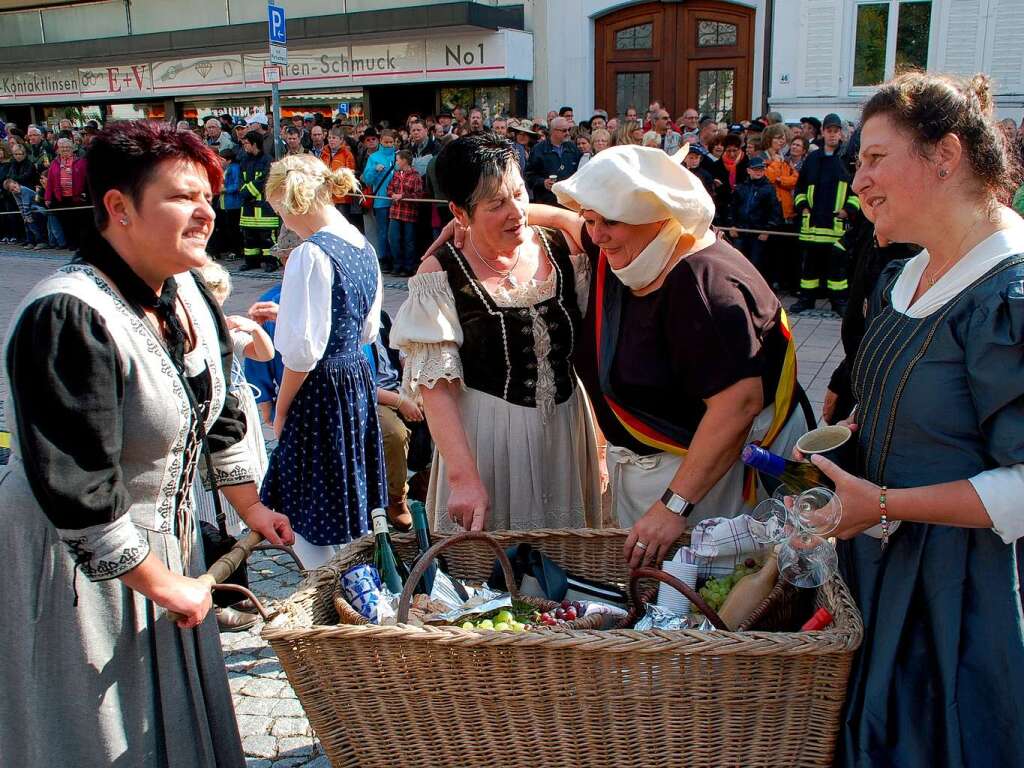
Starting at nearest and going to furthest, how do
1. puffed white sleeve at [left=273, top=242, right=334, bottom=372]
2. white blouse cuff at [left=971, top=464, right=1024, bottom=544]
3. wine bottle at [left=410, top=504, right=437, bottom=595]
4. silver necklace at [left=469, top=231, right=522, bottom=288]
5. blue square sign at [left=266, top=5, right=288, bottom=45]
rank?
white blouse cuff at [left=971, top=464, right=1024, bottom=544]
wine bottle at [left=410, top=504, right=437, bottom=595]
silver necklace at [left=469, top=231, right=522, bottom=288]
puffed white sleeve at [left=273, top=242, right=334, bottom=372]
blue square sign at [left=266, top=5, right=288, bottom=45]

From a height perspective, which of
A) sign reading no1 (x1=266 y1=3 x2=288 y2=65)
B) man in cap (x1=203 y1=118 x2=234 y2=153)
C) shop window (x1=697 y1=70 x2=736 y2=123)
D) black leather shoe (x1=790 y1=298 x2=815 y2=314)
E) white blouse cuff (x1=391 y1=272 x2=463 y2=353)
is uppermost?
sign reading no1 (x1=266 y1=3 x2=288 y2=65)

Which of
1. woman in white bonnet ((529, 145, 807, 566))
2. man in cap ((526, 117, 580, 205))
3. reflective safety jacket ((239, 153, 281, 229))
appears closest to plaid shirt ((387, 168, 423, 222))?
man in cap ((526, 117, 580, 205))

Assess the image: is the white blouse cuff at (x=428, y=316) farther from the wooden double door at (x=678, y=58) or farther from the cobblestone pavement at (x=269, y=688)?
the wooden double door at (x=678, y=58)

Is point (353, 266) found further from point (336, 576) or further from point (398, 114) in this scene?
point (398, 114)

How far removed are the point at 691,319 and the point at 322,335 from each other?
1.65 meters

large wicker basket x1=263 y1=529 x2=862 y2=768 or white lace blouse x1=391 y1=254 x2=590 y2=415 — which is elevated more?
white lace blouse x1=391 y1=254 x2=590 y2=415

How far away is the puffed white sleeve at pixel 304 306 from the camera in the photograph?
335 cm

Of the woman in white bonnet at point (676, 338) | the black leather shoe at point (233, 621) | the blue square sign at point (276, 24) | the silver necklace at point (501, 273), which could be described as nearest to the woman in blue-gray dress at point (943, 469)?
the woman in white bonnet at point (676, 338)

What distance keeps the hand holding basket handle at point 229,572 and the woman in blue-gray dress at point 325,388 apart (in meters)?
1.30

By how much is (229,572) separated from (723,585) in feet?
3.75

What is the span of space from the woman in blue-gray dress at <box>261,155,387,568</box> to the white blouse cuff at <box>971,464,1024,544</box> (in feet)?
7.86

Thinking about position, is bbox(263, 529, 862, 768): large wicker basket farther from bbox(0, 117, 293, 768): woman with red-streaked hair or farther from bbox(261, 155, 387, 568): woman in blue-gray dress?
bbox(261, 155, 387, 568): woman in blue-gray dress

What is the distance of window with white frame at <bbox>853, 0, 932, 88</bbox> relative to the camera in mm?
13531

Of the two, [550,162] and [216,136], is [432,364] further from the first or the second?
[216,136]
